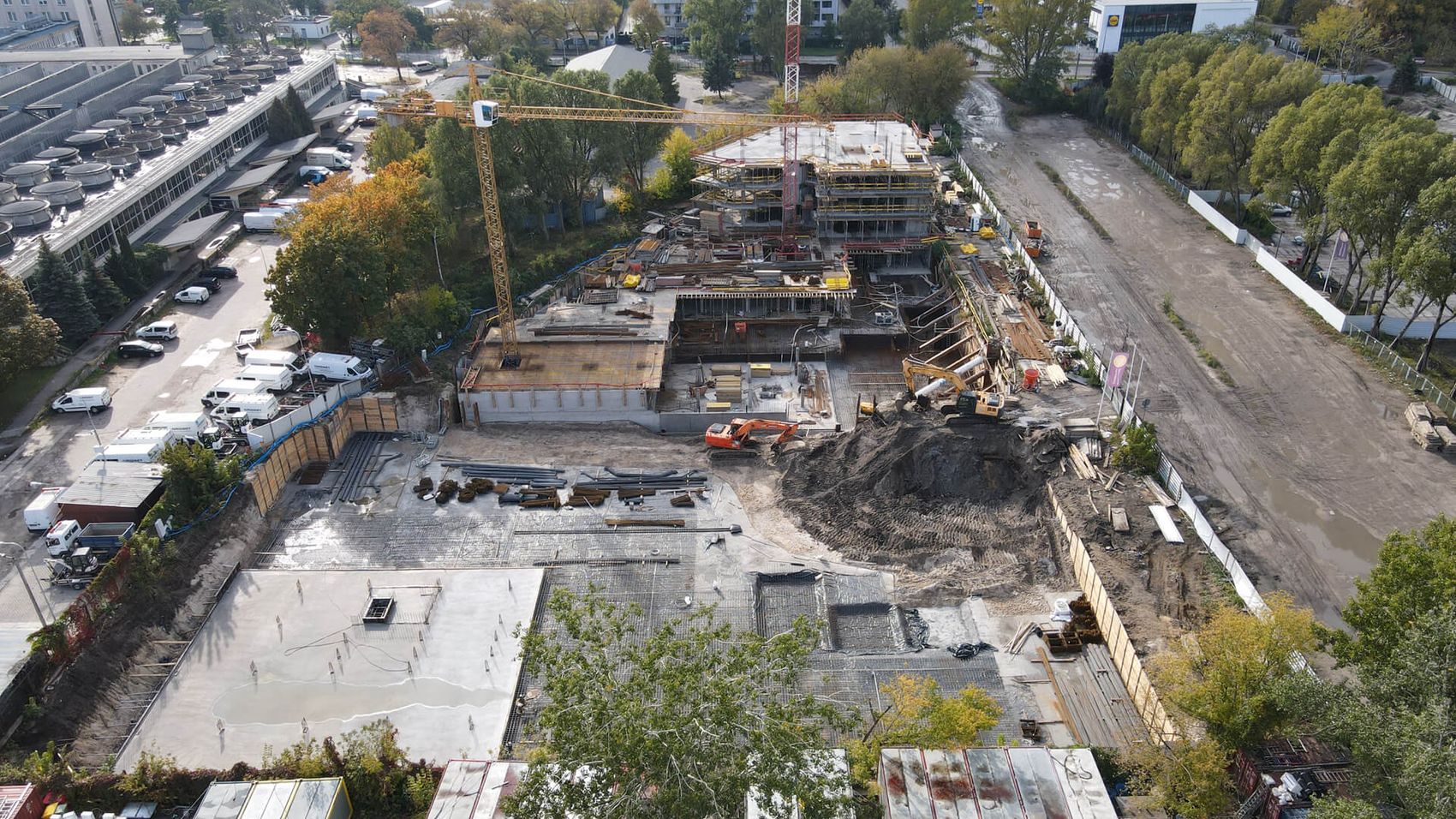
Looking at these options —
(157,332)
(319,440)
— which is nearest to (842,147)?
(319,440)

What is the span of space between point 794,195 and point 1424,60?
250ft

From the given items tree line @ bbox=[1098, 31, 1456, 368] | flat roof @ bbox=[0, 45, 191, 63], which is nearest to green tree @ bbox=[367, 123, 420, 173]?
flat roof @ bbox=[0, 45, 191, 63]

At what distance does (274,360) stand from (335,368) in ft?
11.3

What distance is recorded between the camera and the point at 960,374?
52.4m

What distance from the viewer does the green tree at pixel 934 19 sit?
10562 cm

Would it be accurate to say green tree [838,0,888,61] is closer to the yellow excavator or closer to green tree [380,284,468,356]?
the yellow excavator

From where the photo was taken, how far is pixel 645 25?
4680 inches

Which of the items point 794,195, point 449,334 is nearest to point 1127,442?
point 794,195

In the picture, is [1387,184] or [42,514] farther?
[1387,184]

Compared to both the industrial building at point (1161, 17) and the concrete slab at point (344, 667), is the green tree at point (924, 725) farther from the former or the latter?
the industrial building at point (1161, 17)

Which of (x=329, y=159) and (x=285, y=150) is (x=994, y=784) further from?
(x=285, y=150)

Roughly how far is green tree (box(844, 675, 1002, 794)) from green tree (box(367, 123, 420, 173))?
55.9 metres

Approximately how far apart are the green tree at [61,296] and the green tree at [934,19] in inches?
3419

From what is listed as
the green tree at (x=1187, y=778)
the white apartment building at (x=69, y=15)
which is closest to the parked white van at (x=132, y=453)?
the green tree at (x=1187, y=778)
